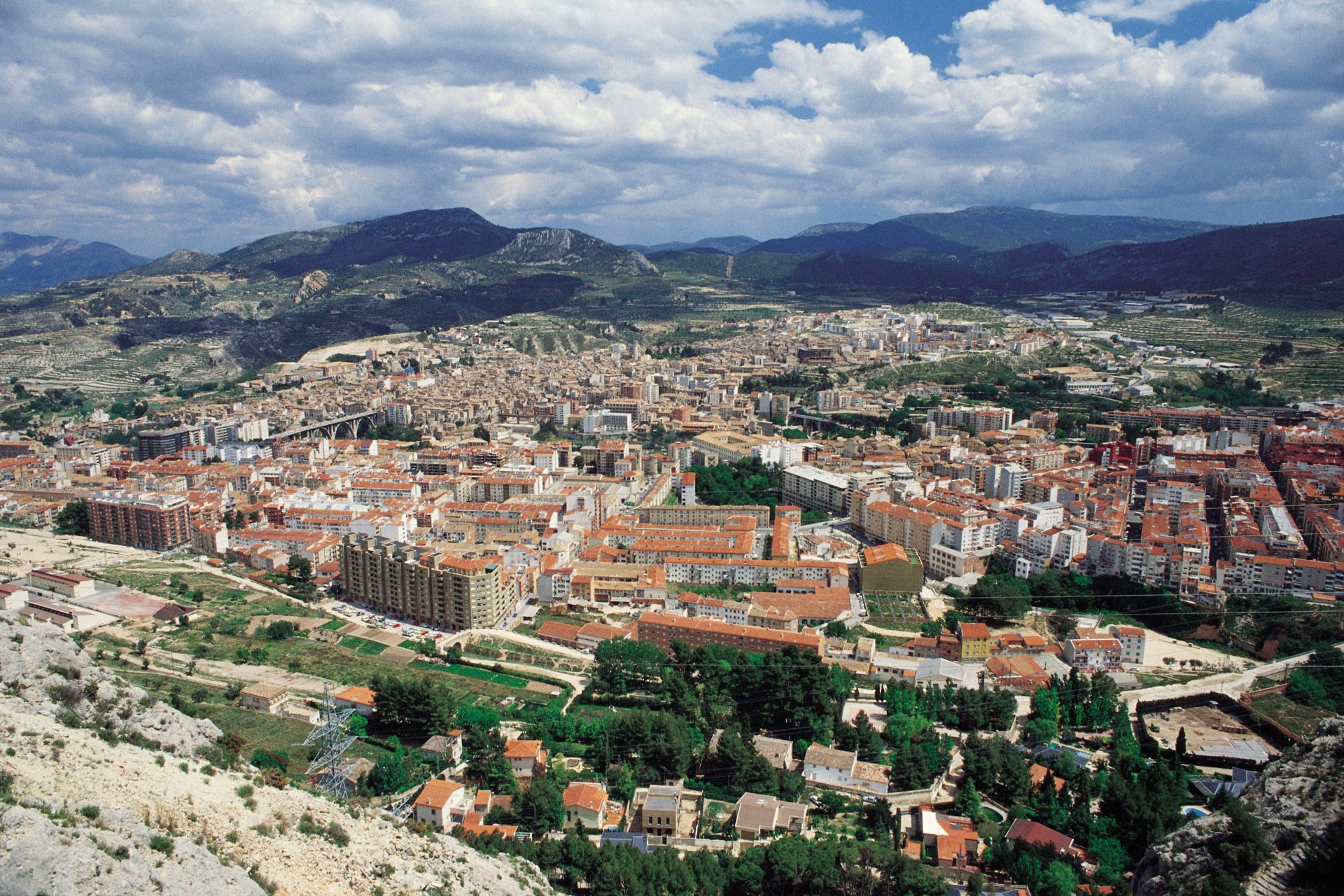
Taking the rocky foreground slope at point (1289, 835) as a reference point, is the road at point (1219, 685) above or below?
below

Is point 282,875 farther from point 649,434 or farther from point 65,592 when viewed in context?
point 649,434

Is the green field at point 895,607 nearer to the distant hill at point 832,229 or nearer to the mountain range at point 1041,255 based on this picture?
the mountain range at point 1041,255

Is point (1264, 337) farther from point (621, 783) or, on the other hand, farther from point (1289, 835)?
point (1289, 835)

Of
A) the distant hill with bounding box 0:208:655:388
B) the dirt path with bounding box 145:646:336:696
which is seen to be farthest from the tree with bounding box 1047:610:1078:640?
the distant hill with bounding box 0:208:655:388

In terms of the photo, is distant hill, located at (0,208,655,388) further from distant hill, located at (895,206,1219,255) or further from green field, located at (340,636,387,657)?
distant hill, located at (895,206,1219,255)

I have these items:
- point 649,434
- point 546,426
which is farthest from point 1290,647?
point 546,426

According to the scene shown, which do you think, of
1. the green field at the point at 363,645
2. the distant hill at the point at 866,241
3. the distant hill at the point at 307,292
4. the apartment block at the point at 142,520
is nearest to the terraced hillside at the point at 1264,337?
the green field at the point at 363,645
